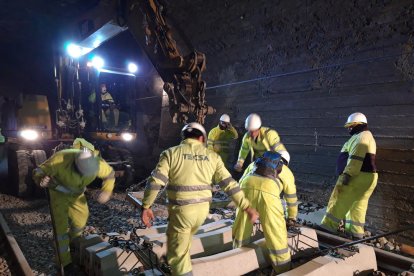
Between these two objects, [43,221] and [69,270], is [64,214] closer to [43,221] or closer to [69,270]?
[69,270]

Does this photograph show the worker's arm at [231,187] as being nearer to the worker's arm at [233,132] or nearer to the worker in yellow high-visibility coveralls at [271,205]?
the worker in yellow high-visibility coveralls at [271,205]

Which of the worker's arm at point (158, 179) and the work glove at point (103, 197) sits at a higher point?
the worker's arm at point (158, 179)

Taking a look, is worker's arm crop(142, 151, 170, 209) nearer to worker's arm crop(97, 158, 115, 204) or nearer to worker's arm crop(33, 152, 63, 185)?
worker's arm crop(97, 158, 115, 204)

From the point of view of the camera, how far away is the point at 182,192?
115 inches

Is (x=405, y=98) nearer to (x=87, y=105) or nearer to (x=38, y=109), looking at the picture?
(x=87, y=105)

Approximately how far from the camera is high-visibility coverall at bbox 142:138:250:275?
2.88 m

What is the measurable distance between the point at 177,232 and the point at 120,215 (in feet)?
11.6

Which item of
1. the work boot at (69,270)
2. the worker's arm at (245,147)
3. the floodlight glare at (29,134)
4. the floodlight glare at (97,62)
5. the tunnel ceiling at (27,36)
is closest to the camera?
the work boot at (69,270)

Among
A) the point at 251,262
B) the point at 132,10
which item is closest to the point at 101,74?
the point at 132,10

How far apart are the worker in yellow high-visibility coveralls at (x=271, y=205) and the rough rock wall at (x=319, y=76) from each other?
3.11m

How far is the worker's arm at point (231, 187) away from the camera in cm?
315

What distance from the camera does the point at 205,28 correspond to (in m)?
9.04

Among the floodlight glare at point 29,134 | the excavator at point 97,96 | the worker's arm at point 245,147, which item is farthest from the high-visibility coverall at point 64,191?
the floodlight glare at point 29,134

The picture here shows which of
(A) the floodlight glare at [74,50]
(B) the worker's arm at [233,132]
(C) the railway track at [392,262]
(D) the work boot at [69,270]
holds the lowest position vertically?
(C) the railway track at [392,262]
